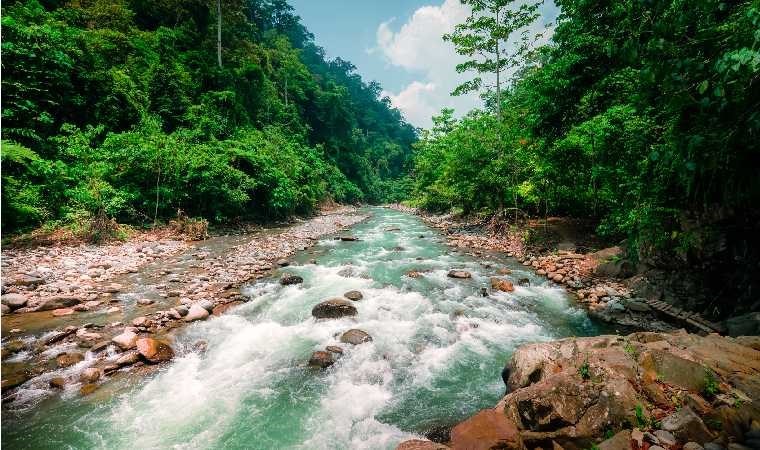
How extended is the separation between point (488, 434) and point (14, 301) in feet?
29.1

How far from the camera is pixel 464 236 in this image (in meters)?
16.6

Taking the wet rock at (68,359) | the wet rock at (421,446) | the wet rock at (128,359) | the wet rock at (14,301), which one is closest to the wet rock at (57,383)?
the wet rock at (68,359)

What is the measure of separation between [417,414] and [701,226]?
5.94 metres

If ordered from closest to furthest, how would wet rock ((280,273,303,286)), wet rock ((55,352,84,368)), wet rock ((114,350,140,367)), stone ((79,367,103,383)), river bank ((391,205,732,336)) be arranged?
stone ((79,367,103,383)) → wet rock ((55,352,84,368)) → wet rock ((114,350,140,367)) → river bank ((391,205,732,336)) → wet rock ((280,273,303,286))

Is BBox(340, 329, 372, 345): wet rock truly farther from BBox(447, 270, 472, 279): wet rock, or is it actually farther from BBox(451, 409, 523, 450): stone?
BBox(447, 270, 472, 279): wet rock

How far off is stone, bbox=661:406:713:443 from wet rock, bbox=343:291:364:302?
6039mm

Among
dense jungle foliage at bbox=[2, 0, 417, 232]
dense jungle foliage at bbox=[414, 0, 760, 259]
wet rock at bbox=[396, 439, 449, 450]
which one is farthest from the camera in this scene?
dense jungle foliage at bbox=[2, 0, 417, 232]

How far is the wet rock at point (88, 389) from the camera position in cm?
447

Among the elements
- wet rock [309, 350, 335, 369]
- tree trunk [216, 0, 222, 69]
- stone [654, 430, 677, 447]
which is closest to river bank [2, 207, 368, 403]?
wet rock [309, 350, 335, 369]

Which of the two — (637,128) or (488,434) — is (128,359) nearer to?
(488,434)

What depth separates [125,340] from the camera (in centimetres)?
547

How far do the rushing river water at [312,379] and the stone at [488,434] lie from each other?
90cm

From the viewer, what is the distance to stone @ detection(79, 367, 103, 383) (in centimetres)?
465

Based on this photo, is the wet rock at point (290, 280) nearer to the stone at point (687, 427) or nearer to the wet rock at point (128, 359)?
the wet rock at point (128, 359)
